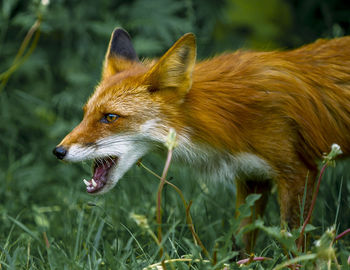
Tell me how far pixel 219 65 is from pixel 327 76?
83 cm

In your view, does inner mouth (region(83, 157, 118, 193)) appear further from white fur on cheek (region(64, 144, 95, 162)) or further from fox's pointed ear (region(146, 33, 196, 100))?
A: fox's pointed ear (region(146, 33, 196, 100))

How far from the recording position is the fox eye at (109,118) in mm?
3660

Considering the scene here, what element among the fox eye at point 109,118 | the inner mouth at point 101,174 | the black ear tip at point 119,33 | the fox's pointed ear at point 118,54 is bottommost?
the inner mouth at point 101,174

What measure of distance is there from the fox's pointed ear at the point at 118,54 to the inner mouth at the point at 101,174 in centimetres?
80

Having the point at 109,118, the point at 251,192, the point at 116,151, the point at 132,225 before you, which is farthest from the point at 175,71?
the point at 132,225

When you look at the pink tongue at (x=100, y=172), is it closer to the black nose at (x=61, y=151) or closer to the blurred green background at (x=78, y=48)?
the black nose at (x=61, y=151)

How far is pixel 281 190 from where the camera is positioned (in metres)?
3.66

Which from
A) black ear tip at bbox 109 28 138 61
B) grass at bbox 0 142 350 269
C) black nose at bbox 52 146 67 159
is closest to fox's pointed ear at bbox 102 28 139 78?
Answer: black ear tip at bbox 109 28 138 61

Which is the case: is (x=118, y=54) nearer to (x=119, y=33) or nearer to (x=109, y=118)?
(x=119, y=33)

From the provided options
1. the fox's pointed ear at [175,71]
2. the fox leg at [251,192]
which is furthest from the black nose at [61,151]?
the fox leg at [251,192]

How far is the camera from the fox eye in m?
3.66

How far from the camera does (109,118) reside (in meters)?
3.67

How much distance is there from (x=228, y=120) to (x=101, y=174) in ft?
3.34

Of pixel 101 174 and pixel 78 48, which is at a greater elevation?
pixel 78 48
